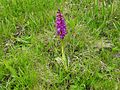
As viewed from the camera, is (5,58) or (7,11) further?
(7,11)

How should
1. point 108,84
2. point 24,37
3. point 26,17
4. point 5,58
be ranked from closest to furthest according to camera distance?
point 108,84 → point 5,58 → point 24,37 → point 26,17

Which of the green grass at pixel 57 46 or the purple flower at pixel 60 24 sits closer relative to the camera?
the purple flower at pixel 60 24

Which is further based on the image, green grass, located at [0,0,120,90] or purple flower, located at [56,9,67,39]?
green grass, located at [0,0,120,90]

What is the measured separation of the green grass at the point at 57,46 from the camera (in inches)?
105

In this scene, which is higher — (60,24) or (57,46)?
(60,24)

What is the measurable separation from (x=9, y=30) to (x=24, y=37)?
200 mm

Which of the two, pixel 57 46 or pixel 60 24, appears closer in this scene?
pixel 60 24

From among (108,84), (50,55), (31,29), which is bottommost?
(108,84)

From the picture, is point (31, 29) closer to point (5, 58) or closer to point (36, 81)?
point (5, 58)

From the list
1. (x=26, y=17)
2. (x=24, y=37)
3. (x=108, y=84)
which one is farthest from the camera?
(x=26, y=17)

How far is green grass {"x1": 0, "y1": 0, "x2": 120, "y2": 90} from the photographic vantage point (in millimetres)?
2676

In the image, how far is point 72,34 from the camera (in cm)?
310

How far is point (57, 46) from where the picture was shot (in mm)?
3033

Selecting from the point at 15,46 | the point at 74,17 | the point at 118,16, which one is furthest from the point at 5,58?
the point at 118,16
